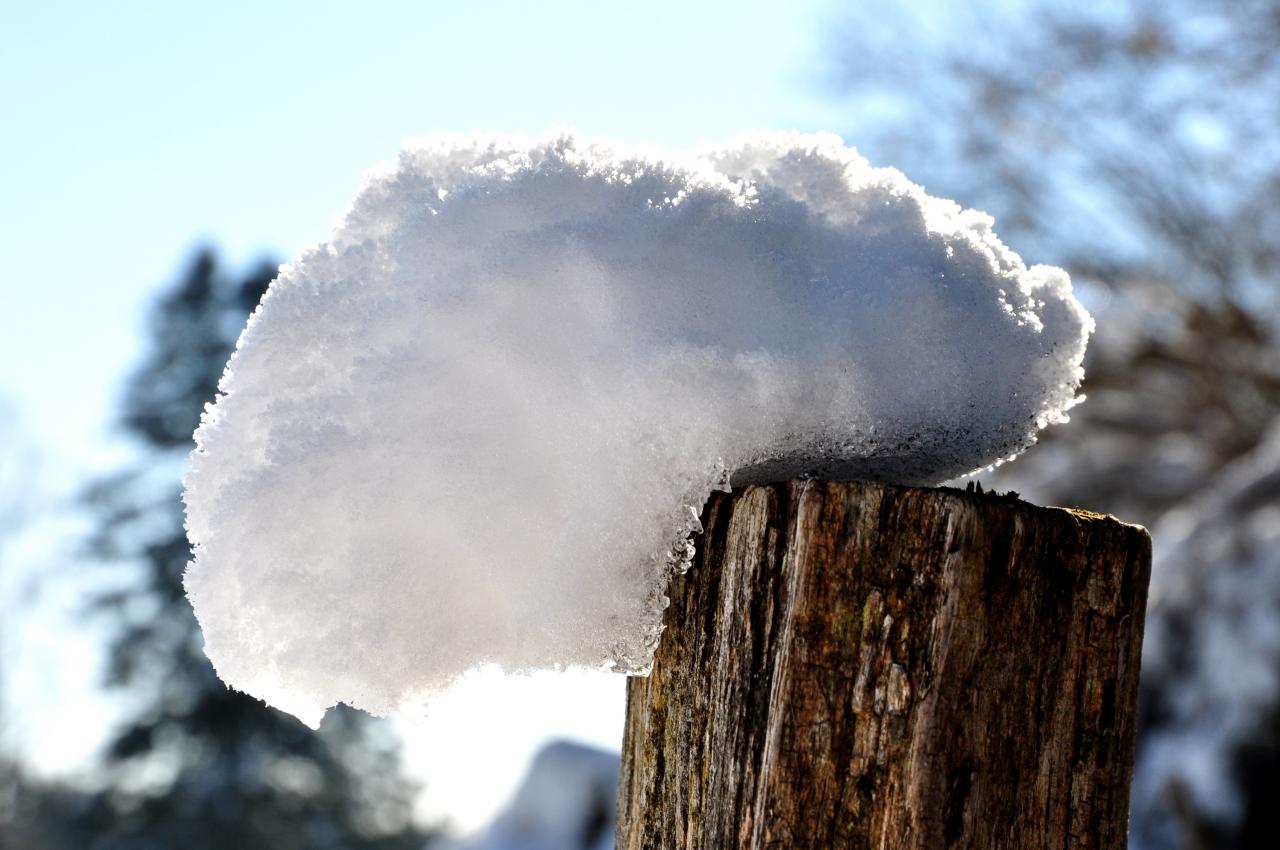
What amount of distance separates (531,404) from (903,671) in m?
0.49

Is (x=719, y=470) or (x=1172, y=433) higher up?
(x=1172, y=433)

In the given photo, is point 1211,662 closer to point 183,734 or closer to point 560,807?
point 560,807

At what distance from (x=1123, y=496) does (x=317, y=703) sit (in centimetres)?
1016

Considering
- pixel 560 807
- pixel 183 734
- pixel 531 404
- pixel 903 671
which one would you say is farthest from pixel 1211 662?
pixel 183 734

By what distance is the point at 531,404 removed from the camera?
1.20 m

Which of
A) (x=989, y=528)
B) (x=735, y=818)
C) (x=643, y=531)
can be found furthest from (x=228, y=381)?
(x=989, y=528)

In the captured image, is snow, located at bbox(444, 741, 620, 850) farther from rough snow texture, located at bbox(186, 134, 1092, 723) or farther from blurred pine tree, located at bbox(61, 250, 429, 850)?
rough snow texture, located at bbox(186, 134, 1092, 723)

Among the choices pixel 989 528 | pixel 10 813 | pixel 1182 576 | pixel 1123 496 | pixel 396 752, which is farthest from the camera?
pixel 10 813

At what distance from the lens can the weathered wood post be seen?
1147 mm

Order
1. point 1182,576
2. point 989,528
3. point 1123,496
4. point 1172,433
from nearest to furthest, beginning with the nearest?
1. point 989,528
2. point 1182,576
3. point 1123,496
4. point 1172,433

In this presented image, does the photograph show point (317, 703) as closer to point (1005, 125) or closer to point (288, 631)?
point (288, 631)

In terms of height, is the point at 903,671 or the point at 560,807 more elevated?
the point at 560,807

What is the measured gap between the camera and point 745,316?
123 centimetres

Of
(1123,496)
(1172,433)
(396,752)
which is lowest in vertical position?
(396,752)
